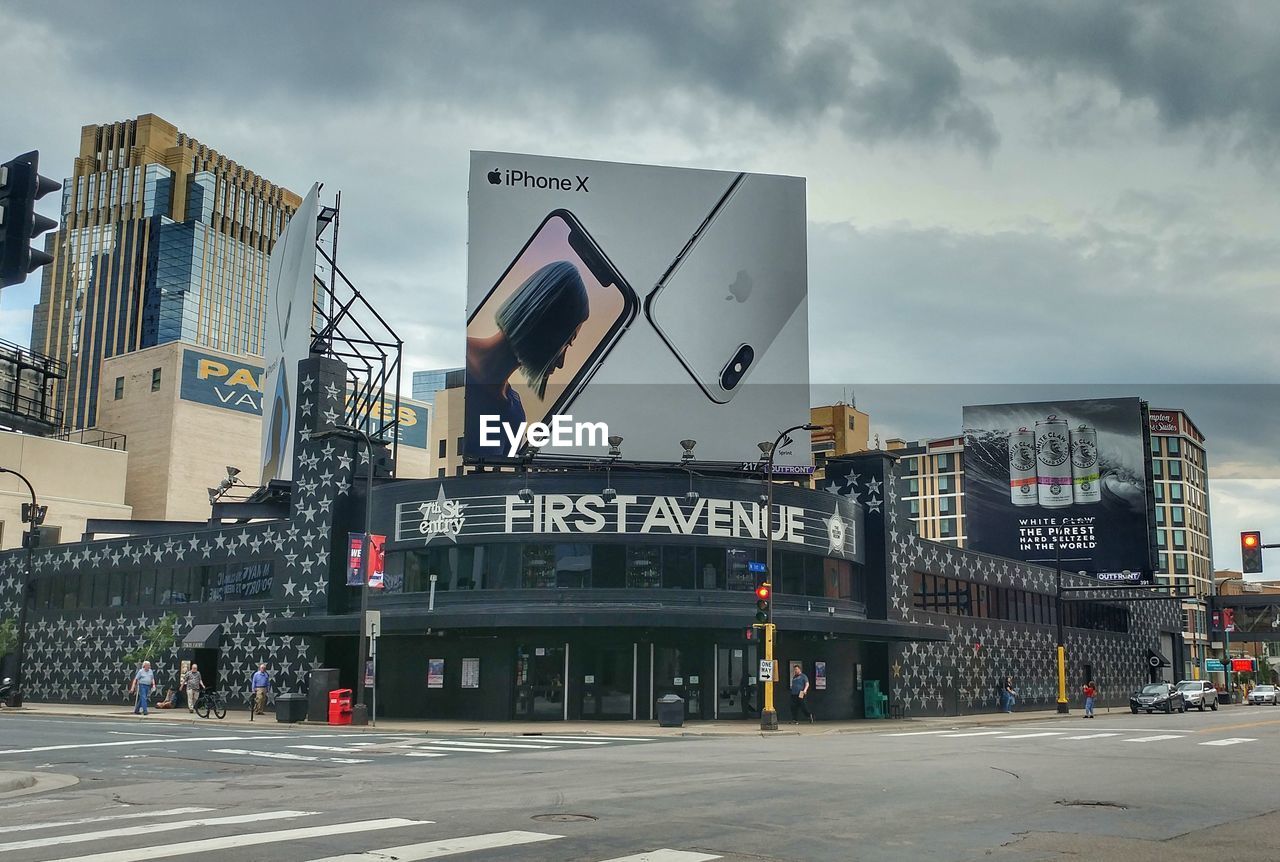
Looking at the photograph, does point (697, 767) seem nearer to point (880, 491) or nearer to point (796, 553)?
Result: point (796, 553)

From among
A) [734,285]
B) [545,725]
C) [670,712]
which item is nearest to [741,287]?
[734,285]

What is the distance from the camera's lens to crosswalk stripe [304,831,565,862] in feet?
34.8

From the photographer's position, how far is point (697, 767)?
66.6 ft

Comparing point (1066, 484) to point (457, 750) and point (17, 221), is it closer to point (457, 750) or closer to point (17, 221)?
point (457, 750)

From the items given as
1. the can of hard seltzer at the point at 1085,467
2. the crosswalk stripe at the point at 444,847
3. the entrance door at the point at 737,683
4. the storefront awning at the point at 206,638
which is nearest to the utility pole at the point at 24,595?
the storefront awning at the point at 206,638

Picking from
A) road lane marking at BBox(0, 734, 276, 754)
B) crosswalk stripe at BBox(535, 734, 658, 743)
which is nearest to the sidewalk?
crosswalk stripe at BBox(535, 734, 658, 743)

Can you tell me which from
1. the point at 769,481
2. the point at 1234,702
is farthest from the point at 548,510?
the point at 1234,702

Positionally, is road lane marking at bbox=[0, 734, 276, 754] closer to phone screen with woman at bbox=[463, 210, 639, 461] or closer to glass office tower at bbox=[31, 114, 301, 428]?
phone screen with woman at bbox=[463, 210, 639, 461]

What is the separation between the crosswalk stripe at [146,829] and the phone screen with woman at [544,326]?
3224 centimetres

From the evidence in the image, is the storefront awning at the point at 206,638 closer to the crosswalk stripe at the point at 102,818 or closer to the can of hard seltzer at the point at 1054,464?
the crosswalk stripe at the point at 102,818

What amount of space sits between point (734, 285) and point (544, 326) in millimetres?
7903

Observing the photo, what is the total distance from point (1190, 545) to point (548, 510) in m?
135

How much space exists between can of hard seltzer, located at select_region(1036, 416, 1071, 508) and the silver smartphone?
39406 mm

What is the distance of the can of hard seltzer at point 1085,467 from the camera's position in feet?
263
